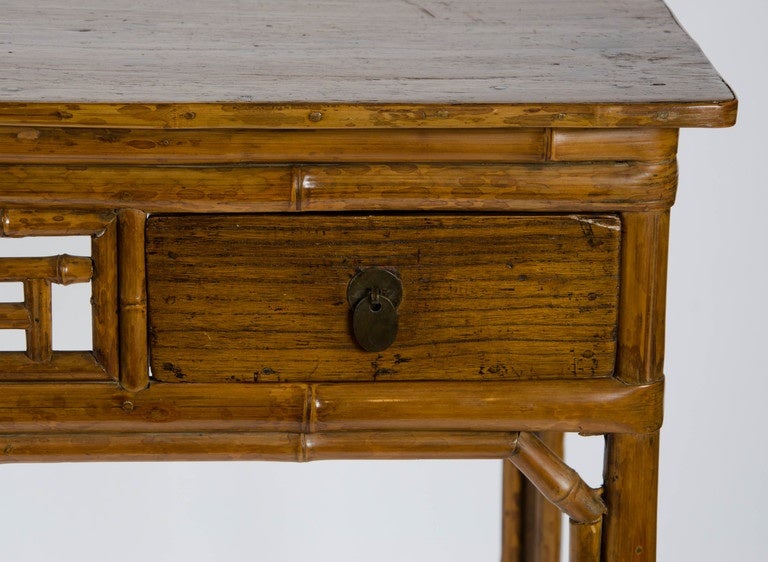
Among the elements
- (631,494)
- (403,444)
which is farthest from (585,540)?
(403,444)

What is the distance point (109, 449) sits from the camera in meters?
1.08

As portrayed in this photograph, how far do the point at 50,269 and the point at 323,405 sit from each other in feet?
0.71

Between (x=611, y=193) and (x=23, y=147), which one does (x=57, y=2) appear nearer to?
(x=23, y=147)

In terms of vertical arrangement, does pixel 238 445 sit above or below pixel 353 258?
below

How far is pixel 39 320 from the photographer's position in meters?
1.07

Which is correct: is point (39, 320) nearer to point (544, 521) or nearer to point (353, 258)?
point (353, 258)

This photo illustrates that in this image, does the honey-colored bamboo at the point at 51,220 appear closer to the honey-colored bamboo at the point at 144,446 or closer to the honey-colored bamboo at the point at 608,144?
the honey-colored bamboo at the point at 144,446

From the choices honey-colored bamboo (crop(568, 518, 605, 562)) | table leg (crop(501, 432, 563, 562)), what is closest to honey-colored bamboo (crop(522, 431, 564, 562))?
table leg (crop(501, 432, 563, 562))

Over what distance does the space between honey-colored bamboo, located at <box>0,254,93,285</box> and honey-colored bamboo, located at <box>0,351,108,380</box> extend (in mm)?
60

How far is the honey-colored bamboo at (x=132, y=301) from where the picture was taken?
1039mm

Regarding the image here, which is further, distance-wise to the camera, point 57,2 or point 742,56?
point 742,56

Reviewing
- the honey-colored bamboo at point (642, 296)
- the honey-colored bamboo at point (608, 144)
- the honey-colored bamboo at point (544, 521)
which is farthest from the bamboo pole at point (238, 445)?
the honey-colored bamboo at point (544, 521)

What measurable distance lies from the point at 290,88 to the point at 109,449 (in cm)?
30

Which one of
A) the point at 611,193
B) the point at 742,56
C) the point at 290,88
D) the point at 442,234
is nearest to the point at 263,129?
the point at 290,88
